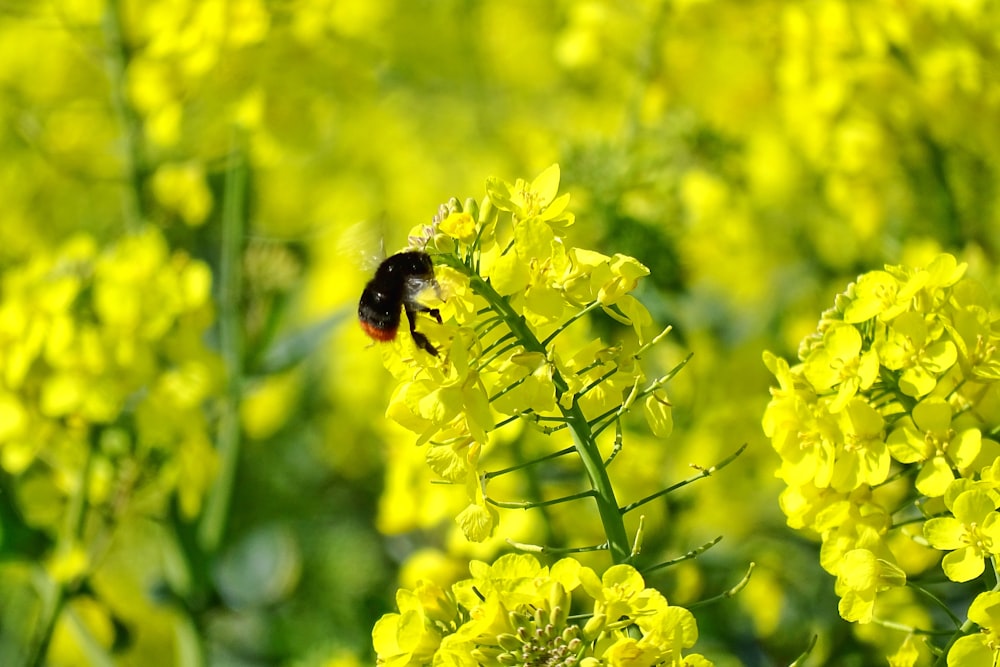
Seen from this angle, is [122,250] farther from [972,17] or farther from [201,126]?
[972,17]

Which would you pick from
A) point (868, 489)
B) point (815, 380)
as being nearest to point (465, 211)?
point (815, 380)

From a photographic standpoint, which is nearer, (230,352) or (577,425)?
(577,425)

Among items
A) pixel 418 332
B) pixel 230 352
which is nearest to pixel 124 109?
pixel 230 352

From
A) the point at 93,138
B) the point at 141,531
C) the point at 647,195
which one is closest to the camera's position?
the point at 647,195

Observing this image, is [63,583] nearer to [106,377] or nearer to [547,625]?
[106,377]

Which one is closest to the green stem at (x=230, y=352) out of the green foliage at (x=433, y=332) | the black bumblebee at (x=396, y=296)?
the green foliage at (x=433, y=332)
